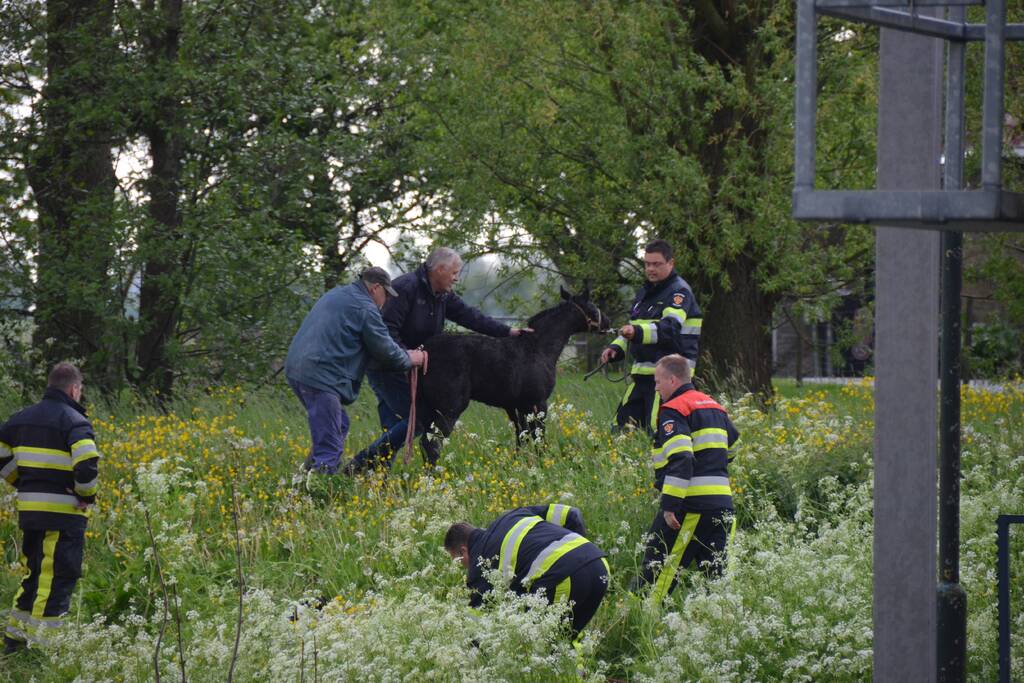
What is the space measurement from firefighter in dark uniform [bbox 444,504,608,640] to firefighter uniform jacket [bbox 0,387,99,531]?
2.42 metres

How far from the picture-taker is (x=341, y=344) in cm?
991

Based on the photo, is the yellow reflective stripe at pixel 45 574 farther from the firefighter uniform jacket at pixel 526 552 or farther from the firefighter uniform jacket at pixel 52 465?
the firefighter uniform jacket at pixel 526 552

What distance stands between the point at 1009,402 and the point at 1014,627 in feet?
21.8

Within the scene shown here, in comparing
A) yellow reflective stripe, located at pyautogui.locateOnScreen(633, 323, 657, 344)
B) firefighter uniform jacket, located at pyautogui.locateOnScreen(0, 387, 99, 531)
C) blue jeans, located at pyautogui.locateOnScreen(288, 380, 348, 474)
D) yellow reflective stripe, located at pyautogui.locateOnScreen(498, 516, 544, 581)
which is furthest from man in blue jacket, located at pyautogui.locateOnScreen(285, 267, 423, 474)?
yellow reflective stripe, located at pyautogui.locateOnScreen(498, 516, 544, 581)

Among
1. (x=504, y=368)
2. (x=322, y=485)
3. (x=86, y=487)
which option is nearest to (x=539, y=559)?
(x=86, y=487)

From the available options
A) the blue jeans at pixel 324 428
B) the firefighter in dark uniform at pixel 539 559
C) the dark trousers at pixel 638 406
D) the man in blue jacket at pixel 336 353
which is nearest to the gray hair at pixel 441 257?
the man in blue jacket at pixel 336 353

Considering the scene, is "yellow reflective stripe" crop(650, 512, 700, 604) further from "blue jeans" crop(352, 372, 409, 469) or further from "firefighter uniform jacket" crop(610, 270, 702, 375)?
"blue jeans" crop(352, 372, 409, 469)

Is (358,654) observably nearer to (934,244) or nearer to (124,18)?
(934,244)

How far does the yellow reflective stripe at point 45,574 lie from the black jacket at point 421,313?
3.50 meters

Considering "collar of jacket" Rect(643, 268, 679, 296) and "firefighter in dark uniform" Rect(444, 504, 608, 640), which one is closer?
"firefighter in dark uniform" Rect(444, 504, 608, 640)

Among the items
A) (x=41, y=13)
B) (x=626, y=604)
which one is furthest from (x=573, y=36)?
(x=626, y=604)

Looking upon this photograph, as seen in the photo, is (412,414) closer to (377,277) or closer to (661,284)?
(377,277)

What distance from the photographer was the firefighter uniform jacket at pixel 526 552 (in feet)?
20.8

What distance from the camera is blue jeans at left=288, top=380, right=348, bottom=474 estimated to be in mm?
9906
